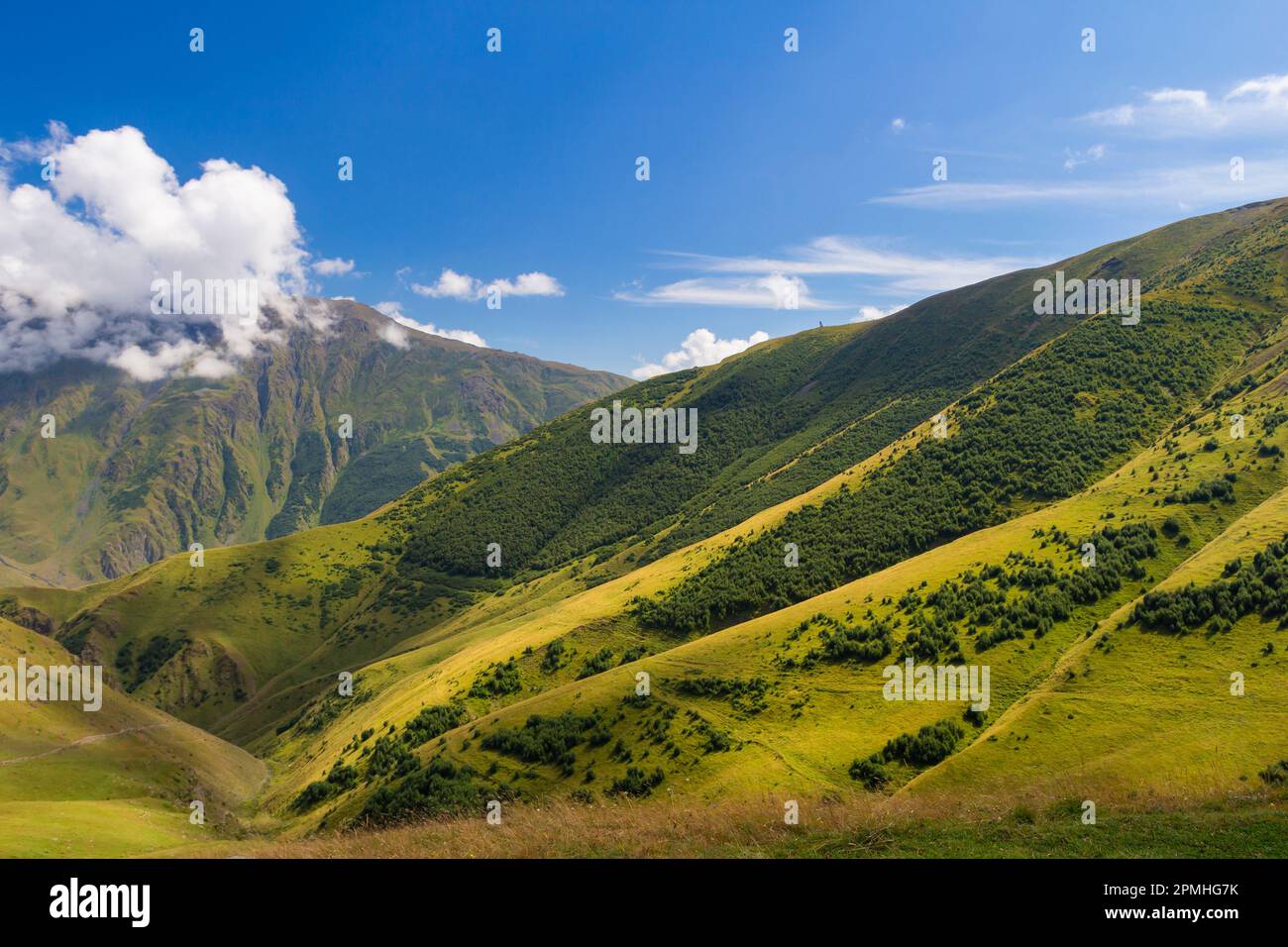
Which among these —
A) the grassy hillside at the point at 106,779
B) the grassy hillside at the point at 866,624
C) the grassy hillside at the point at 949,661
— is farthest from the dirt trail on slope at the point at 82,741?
the grassy hillside at the point at 866,624

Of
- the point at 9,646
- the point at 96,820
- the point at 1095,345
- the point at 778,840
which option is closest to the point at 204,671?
the point at 9,646

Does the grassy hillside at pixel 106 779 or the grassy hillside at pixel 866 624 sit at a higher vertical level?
the grassy hillside at pixel 866 624

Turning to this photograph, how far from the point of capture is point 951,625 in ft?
173

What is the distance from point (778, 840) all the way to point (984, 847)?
5.68m

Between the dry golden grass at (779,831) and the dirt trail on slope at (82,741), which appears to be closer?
the dry golden grass at (779,831)

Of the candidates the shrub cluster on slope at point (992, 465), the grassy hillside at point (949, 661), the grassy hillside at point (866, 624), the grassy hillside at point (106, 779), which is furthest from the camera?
the shrub cluster on slope at point (992, 465)

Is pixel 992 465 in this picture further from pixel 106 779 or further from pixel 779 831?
pixel 106 779

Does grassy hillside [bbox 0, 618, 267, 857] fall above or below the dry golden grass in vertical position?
below

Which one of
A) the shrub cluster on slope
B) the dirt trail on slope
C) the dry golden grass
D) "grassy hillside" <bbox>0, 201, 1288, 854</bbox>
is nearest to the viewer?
the dry golden grass

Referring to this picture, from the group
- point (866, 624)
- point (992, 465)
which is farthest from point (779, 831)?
point (992, 465)

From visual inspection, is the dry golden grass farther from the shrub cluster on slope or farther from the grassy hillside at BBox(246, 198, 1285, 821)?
the shrub cluster on slope

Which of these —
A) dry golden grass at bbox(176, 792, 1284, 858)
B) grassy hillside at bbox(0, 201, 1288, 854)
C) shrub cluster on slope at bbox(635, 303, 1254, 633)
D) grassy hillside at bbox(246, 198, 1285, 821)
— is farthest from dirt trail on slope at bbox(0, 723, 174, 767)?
dry golden grass at bbox(176, 792, 1284, 858)

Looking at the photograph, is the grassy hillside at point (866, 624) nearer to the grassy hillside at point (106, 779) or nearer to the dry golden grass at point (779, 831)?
the grassy hillside at point (106, 779)
